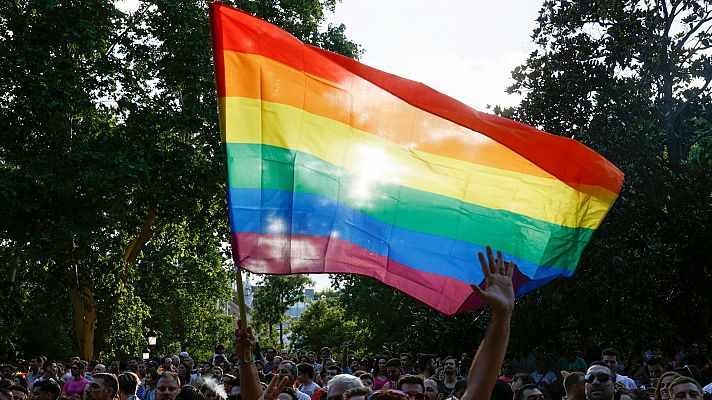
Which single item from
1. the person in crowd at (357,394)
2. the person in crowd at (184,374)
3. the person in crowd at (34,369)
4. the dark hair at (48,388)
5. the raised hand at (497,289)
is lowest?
Result: the person in crowd at (34,369)

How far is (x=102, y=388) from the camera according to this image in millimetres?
8500

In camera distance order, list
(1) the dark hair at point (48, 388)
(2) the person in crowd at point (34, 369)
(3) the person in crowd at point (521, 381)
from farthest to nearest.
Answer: (2) the person in crowd at point (34, 369) < (1) the dark hair at point (48, 388) < (3) the person in crowd at point (521, 381)

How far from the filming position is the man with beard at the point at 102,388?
8.44m

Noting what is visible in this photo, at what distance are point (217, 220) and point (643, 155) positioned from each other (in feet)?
46.6

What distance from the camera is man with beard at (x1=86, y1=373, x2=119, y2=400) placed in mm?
8438

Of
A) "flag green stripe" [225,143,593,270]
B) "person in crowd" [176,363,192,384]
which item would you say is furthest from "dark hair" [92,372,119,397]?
"person in crowd" [176,363,192,384]

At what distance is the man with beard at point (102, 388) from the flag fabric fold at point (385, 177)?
9.13 feet

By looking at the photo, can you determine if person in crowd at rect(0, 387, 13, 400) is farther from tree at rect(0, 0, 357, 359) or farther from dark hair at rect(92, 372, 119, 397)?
tree at rect(0, 0, 357, 359)

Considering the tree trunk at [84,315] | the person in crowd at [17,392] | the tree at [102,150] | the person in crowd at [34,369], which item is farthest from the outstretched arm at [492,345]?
the tree trunk at [84,315]

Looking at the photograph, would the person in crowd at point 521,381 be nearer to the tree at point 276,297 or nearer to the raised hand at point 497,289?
the raised hand at point 497,289

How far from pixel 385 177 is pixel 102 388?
346 centimetres

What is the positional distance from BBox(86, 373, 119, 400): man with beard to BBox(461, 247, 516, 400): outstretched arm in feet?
17.8

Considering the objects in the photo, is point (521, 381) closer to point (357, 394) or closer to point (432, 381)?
point (432, 381)

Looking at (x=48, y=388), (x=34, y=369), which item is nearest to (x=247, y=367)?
(x=48, y=388)
